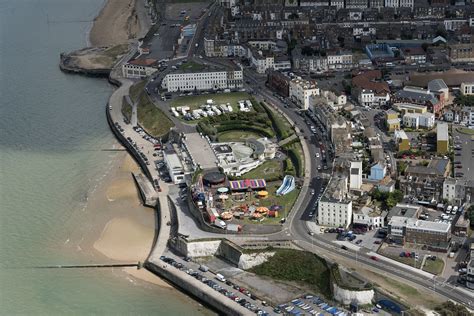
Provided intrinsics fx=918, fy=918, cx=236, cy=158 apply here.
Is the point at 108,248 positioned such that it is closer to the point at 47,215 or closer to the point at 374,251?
the point at 47,215

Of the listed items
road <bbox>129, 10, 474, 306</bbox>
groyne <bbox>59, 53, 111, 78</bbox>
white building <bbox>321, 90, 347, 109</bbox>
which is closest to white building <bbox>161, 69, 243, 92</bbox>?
white building <bbox>321, 90, 347, 109</bbox>

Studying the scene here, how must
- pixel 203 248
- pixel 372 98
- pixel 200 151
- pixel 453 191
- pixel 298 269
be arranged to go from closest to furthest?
pixel 298 269 < pixel 203 248 < pixel 453 191 < pixel 200 151 < pixel 372 98

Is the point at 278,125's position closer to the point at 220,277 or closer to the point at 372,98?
the point at 372,98

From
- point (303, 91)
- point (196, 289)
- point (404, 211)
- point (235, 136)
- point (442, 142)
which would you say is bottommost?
point (196, 289)

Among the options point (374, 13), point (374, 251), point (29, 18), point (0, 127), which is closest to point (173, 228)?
point (374, 251)

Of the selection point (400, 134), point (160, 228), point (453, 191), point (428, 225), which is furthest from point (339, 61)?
point (428, 225)

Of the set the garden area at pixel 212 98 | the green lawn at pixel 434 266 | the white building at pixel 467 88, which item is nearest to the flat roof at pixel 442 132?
the white building at pixel 467 88
